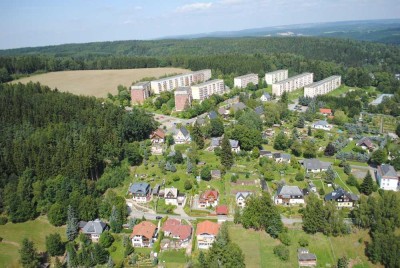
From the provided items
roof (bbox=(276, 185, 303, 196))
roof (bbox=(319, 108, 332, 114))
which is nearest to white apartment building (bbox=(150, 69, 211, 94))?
roof (bbox=(319, 108, 332, 114))

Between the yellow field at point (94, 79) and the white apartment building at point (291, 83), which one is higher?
the yellow field at point (94, 79)

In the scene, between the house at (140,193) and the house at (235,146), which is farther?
the house at (235,146)

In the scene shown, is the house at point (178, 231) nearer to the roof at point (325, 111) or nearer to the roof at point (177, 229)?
the roof at point (177, 229)

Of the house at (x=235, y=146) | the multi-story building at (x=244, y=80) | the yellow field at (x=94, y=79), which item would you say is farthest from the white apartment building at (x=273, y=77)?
the house at (x=235, y=146)

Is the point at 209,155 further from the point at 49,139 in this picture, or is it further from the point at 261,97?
the point at 261,97

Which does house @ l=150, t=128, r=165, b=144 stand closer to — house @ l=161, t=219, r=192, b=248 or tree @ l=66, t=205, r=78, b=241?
house @ l=161, t=219, r=192, b=248

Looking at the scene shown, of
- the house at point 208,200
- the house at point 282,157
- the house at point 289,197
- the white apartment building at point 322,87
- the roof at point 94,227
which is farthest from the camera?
the white apartment building at point 322,87

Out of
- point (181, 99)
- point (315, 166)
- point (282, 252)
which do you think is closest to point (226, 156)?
point (315, 166)
